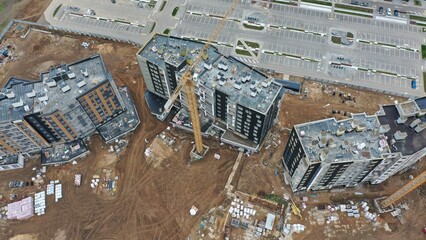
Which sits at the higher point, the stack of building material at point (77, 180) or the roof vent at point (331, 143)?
the roof vent at point (331, 143)

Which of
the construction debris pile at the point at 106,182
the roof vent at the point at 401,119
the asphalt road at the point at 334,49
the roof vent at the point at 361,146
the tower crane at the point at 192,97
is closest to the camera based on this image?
the roof vent at the point at 361,146

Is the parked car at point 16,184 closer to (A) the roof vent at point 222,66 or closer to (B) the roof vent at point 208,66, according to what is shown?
(B) the roof vent at point 208,66

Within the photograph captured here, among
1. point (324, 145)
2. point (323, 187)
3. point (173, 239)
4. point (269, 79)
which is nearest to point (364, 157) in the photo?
point (324, 145)

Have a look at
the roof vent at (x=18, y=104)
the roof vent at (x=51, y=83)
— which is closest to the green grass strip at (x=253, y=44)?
the roof vent at (x=51, y=83)

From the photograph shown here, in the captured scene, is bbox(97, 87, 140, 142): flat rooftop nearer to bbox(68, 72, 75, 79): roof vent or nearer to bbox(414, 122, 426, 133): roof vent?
bbox(68, 72, 75, 79): roof vent

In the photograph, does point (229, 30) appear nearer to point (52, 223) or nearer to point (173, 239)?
point (173, 239)

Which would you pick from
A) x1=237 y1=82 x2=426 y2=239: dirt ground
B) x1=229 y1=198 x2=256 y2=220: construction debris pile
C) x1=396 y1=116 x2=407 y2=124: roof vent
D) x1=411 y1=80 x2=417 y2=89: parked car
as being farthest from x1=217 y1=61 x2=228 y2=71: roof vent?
x1=411 y1=80 x2=417 y2=89: parked car
